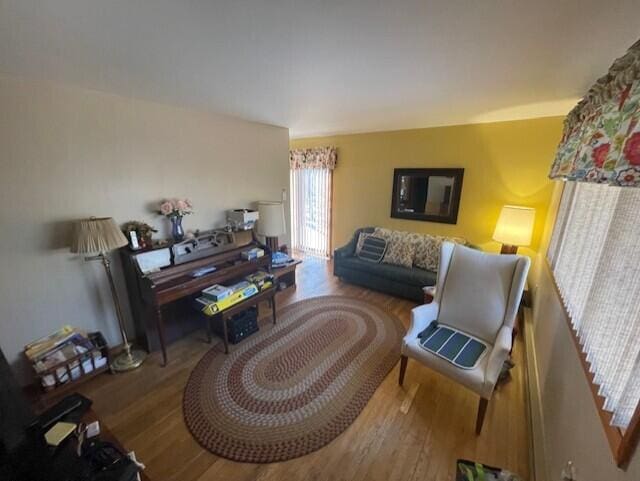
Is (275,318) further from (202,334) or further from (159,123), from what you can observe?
(159,123)

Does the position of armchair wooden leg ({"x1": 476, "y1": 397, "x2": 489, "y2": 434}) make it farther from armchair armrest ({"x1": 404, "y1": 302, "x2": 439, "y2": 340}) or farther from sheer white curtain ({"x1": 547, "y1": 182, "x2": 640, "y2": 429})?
sheer white curtain ({"x1": 547, "y1": 182, "x2": 640, "y2": 429})

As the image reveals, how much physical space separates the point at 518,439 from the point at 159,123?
3.67 m

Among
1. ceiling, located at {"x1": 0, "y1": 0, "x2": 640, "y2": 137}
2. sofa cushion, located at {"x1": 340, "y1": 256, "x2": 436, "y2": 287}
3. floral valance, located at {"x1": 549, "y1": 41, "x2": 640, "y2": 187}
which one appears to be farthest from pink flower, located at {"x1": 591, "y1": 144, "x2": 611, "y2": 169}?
sofa cushion, located at {"x1": 340, "y1": 256, "x2": 436, "y2": 287}

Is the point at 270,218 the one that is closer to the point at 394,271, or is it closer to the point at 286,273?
the point at 286,273

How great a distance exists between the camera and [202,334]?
104 inches

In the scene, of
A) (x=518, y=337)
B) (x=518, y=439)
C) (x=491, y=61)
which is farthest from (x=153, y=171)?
(x=518, y=337)

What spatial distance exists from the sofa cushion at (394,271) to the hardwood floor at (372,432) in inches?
48.0


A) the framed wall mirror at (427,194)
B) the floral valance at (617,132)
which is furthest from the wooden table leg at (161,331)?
the framed wall mirror at (427,194)

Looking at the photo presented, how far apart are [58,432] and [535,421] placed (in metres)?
2.62

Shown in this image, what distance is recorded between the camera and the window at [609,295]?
84 cm

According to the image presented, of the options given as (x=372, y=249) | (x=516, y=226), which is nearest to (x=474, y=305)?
(x=516, y=226)

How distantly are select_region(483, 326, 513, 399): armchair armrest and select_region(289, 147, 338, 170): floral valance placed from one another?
3.52 metres

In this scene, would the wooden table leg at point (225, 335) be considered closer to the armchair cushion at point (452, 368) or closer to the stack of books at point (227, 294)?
the stack of books at point (227, 294)

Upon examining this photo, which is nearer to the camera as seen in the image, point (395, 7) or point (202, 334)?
point (395, 7)
